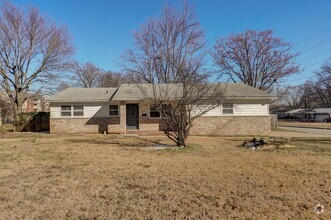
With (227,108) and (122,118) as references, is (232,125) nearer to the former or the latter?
(227,108)

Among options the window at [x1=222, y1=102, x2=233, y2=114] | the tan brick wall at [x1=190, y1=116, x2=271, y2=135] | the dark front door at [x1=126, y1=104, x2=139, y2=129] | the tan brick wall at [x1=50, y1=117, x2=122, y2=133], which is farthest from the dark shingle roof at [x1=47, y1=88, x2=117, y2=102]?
the window at [x1=222, y1=102, x2=233, y2=114]

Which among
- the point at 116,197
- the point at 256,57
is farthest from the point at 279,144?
the point at 256,57

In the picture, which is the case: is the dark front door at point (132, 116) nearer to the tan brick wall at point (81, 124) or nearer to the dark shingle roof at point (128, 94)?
the tan brick wall at point (81, 124)

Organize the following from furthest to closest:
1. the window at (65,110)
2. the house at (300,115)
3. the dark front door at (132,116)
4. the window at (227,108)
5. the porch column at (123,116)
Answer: the house at (300,115), the dark front door at (132,116), the window at (65,110), the window at (227,108), the porch column at (123,116)

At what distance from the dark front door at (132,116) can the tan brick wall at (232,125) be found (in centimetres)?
466

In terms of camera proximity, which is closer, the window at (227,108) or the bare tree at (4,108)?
the window at (227,108)

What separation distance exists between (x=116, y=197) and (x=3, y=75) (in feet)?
83.8

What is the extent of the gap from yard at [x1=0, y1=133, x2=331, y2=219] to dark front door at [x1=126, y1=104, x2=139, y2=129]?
11.5 metres

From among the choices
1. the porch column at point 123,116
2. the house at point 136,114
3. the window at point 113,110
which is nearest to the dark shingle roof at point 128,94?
the house at point 136,114

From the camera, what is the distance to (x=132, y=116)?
64.8 ft

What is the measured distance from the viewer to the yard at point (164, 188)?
12.5 feet

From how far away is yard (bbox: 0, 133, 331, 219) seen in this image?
382cm

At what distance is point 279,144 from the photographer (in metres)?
11.0

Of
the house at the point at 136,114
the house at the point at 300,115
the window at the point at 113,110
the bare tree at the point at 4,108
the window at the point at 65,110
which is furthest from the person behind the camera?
the house at the point at 300,115
